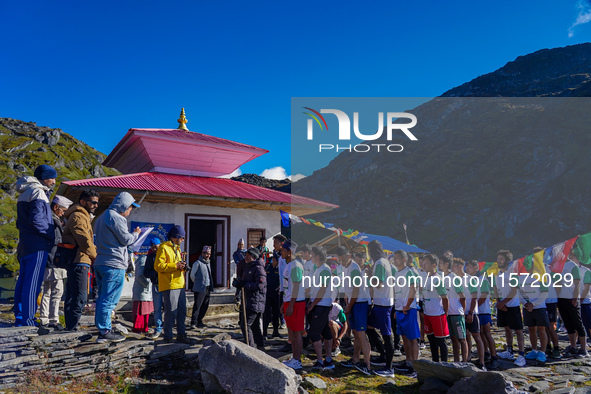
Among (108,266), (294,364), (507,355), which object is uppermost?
(108,266)

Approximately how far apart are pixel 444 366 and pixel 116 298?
15.4ft

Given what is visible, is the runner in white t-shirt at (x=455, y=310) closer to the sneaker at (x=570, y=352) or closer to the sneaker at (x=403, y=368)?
the sneaker at (x=403, y=368)

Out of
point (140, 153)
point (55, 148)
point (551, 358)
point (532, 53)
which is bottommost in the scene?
point (551, 358)

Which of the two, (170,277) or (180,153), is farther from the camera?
(180,153)

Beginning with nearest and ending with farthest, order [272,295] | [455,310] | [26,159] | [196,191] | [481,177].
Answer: [455,310], [272,295], [196,191], [481,177], [26,159]

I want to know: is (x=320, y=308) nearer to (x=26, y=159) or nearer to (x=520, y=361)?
(x=520, y=361)

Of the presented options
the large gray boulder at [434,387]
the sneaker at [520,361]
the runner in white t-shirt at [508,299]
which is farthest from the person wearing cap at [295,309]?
the sneaker at [520,361]

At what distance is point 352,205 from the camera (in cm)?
9925

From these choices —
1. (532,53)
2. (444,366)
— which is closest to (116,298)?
(444,366)

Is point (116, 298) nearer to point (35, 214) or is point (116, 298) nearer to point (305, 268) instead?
point (35, 214)

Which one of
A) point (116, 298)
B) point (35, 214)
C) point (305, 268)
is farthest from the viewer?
point (305, 268)

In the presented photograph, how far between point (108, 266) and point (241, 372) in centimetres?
238

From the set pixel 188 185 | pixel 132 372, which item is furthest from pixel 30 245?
pixel 188 185

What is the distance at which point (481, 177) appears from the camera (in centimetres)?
9244
